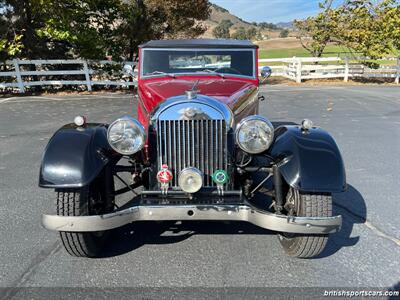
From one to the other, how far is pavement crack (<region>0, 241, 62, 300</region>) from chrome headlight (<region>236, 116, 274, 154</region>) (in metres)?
1.81

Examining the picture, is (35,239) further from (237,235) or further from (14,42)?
(14,42)

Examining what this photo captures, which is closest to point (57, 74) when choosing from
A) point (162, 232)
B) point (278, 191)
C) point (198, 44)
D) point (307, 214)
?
point (198, 44)

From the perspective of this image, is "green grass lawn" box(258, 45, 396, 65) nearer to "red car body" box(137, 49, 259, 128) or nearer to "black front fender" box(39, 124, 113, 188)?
"red car body" box(137, 49, 259, 128)

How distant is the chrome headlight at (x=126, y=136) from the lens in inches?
118

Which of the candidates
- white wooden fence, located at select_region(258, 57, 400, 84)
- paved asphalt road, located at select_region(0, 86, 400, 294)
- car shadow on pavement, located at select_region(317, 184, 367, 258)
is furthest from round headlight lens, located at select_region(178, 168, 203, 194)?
white wooden fence, located at select_region(258, 57, 400, 84)

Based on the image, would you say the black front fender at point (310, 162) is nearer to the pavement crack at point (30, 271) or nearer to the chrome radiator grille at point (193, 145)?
the chrome radiator grille at point (193, 145)

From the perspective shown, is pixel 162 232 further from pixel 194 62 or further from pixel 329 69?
pixel 329 69

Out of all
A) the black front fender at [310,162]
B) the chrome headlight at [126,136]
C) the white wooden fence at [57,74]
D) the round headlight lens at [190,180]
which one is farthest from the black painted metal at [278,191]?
the white wooden fence at [57,74]

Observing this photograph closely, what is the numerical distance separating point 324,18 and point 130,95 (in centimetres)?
1126

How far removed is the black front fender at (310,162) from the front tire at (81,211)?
1.51 metres

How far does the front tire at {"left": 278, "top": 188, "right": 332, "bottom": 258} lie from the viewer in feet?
9.48

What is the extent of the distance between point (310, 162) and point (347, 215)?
1.37m

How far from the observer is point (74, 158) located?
9.64 ft

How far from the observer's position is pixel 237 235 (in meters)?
3.55
